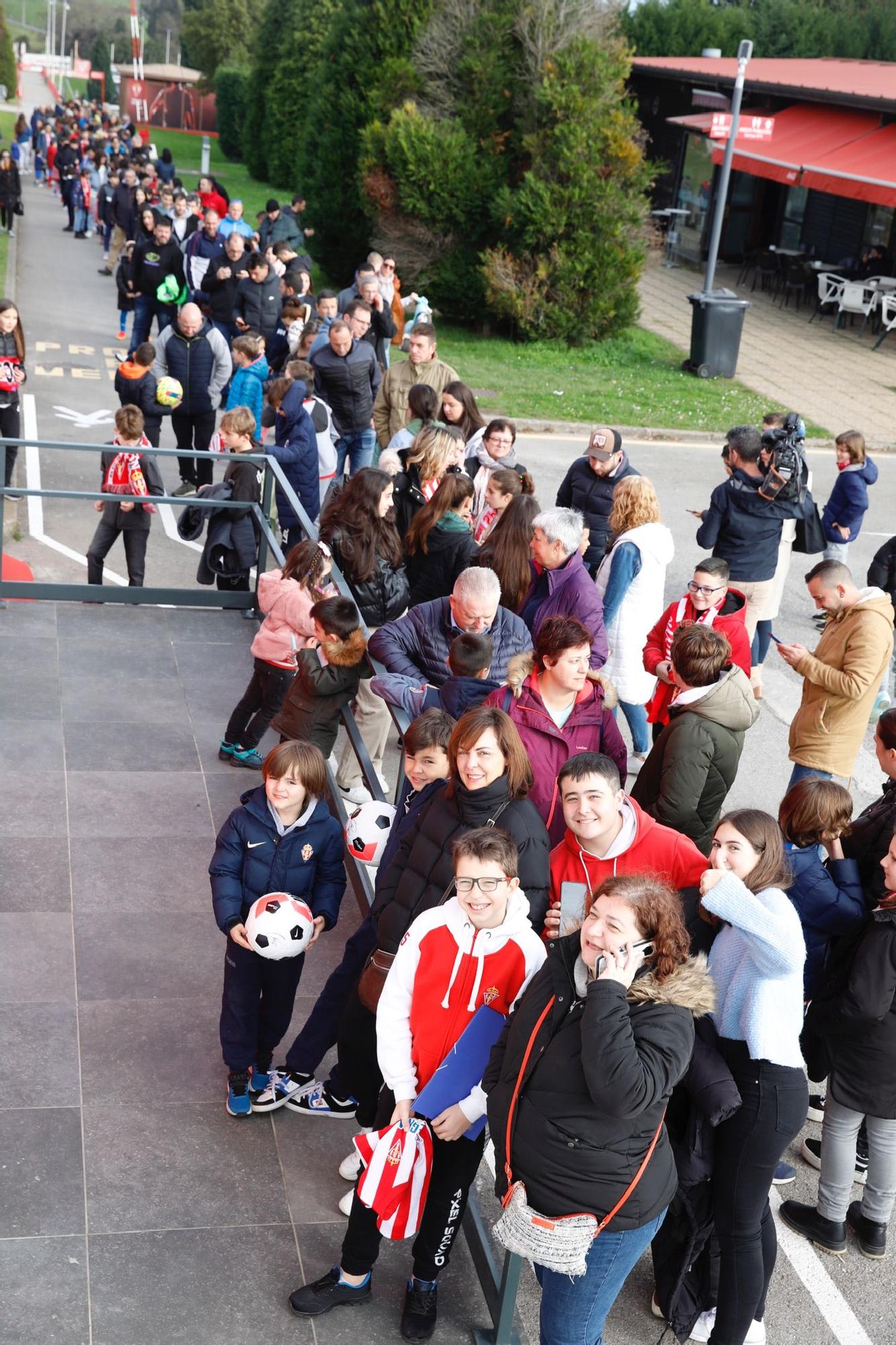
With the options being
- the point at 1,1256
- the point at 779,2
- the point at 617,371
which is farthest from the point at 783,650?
the point at 779,2

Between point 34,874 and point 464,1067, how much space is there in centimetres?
295

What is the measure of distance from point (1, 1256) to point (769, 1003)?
241cm

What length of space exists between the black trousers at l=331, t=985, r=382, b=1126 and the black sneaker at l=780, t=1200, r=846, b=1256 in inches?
63.9

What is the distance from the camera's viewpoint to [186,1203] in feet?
14.2

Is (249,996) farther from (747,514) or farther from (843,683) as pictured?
(747,514)

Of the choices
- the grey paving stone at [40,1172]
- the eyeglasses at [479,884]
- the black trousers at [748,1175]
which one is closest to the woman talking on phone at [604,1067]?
the eyeglasses at [479,884]

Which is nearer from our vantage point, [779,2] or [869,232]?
[869,232]

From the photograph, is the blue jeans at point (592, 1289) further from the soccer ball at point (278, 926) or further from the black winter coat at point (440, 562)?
the black winter coat at point (440, 562)

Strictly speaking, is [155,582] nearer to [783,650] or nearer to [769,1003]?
[783,650]

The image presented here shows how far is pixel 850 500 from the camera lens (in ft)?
34.0

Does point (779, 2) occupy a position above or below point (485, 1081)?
above

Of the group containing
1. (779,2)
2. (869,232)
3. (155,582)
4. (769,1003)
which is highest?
(779,2)

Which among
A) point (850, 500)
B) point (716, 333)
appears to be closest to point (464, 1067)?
point (850, 500)

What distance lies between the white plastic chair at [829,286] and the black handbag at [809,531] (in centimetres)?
1814
